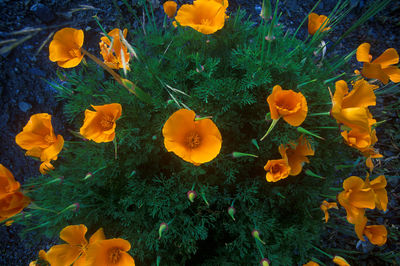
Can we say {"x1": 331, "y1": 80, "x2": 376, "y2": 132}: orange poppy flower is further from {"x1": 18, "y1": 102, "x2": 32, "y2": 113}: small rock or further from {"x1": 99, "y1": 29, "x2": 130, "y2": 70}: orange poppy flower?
{"x1": 18, "y1": 102, "x2": 32, "y2": 113}: small rock

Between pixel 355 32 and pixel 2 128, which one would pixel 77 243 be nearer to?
pixel 2 128

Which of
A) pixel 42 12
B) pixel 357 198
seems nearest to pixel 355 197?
pixel 357 198

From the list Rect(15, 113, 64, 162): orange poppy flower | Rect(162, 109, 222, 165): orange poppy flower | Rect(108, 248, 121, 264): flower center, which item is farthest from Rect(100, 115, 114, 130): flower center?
Rect(108, 248, 121, 264): flower center

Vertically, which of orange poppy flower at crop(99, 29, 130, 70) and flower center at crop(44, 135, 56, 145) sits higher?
orange poppy flower at crop(99, 29, 130, 70)

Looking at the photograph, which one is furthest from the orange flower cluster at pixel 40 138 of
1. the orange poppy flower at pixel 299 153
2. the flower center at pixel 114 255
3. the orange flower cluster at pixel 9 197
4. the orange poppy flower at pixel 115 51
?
the orange poppy flower at pixel 299 153

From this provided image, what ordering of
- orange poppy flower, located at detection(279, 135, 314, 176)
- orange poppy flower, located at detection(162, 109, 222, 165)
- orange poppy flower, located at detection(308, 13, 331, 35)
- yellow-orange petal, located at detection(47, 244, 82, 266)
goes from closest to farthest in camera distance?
orange poppy flower, located at detection(162, 109, 222, 165), yellow-orange petal, located at detection(47, 244, 82, 266), orange poppy flower, located at detection(279, 135, 314, 176), orange poppy flower, located at detection(308, 13, 331, 35)

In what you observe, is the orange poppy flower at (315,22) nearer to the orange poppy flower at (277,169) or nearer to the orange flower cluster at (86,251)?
the orange poppy flower at (277,169)

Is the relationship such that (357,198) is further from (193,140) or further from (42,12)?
(42,12)
